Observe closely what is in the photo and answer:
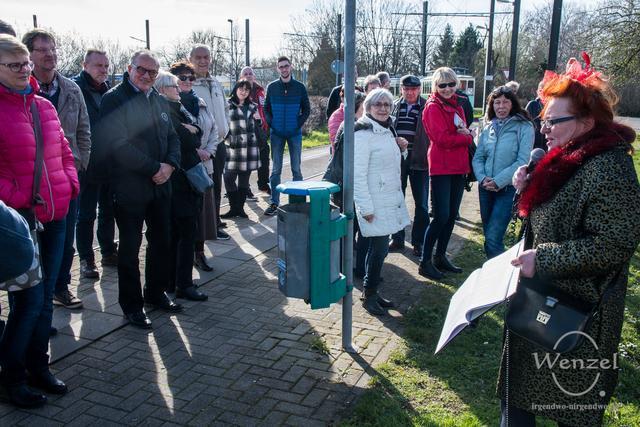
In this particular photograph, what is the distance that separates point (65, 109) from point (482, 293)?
3.85m

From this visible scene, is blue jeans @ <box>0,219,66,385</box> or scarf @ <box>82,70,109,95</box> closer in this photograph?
blue jeans @ <box>0,219,66,385</box>

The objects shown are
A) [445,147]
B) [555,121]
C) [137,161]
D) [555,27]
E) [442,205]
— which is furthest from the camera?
[555,27]

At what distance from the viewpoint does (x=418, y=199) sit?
682cm

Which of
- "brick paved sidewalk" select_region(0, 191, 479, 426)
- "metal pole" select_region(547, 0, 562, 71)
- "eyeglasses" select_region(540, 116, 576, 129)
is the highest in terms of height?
"metal pole" select_region(547, 0, 562, 71)

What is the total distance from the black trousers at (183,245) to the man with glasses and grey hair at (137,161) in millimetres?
428

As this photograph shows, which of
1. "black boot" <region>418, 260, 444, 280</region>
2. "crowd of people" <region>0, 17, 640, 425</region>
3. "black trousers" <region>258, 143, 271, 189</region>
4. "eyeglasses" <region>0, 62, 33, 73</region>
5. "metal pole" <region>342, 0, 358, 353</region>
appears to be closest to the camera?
"crowd of people" <region>0, 17, 640, 425</region>

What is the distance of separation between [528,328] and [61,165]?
2955 mm

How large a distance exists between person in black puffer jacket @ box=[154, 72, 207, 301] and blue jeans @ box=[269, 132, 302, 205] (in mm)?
3556

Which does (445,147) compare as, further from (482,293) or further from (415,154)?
(482,293)

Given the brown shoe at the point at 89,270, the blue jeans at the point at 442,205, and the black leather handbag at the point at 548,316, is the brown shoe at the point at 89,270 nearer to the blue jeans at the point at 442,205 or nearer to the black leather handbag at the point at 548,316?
the blue jeans at the point at 442,205

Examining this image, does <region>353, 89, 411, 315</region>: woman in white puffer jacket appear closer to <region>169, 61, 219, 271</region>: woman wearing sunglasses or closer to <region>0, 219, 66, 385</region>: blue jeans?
<region>169, 61, 219, 271</region>: woman wearing sunglasses

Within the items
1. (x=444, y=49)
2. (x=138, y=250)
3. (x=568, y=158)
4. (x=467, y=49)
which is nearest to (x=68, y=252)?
(x=138, y=250)

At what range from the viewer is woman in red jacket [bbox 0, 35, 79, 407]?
3314 millimetres

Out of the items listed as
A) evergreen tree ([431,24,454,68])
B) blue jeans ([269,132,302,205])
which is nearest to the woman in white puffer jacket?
blue jeans ([269,132,302,205])
